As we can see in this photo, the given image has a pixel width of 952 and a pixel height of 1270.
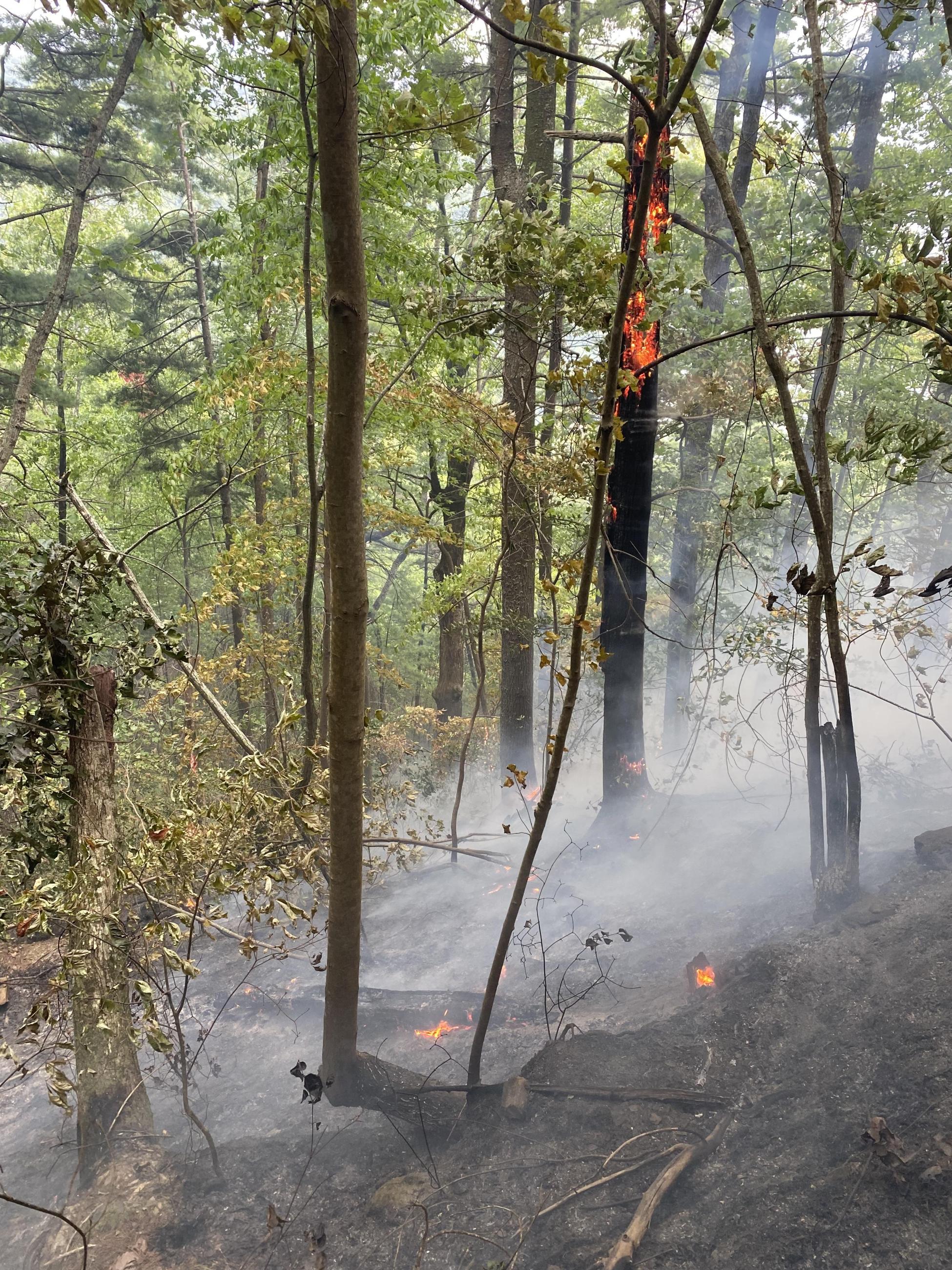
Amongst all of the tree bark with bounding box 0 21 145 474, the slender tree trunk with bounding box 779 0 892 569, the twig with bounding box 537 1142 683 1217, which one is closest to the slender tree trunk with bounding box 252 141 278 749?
the tree bark with bounding box 0 21 145 474

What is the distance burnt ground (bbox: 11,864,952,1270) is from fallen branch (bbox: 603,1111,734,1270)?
2.0 inches

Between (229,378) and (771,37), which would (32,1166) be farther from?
(771,37)

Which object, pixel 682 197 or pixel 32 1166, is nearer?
pixel 32 1166

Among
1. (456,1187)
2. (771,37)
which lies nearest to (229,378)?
(456,1187)

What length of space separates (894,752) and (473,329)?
948cm

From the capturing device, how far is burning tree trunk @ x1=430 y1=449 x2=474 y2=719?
1083 centimetres

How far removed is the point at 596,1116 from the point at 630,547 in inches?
170

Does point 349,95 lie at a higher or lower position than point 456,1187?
higher

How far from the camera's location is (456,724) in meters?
11.5

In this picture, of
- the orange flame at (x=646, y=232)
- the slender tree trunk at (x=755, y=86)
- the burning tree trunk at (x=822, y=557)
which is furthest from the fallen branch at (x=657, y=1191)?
the slender tree trunk at (x=755, y=86)

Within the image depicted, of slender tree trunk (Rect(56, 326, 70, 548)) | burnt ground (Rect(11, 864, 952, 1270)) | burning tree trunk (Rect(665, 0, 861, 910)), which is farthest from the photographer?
slender tree trunk (Rect(56, 326, 70, 548))

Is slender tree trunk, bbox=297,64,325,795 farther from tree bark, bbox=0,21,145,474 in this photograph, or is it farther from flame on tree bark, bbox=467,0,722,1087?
tree bark, bbox=0,21,145,474

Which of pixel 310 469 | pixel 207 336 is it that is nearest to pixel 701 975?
pixel 310 469

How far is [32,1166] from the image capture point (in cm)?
477
